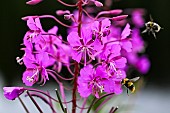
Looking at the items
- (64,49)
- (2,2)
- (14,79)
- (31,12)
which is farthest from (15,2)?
(64,49)

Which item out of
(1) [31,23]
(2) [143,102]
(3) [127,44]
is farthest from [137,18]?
(2) [143,102]

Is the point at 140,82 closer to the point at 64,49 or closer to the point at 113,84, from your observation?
the point at 64,49

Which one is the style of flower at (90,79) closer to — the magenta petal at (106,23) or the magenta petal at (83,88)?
the magenta petal at (83,88)

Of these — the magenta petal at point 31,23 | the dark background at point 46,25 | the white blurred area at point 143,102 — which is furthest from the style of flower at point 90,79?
the dark background at point 46,25

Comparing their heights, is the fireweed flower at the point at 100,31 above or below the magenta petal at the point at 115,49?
above

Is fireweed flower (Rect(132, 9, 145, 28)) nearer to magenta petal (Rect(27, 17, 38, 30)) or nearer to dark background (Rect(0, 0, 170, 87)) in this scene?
magenta petal (Rect(27, 17, 38, 30))

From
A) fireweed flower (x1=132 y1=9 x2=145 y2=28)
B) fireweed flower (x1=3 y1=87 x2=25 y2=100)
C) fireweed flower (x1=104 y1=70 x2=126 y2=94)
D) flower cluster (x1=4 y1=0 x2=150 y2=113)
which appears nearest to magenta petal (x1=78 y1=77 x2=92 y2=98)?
flower cluster (x1=4 y1=0 x2=150 y2=113)
